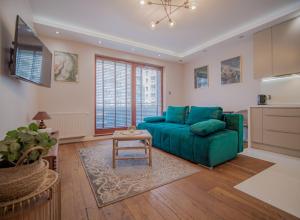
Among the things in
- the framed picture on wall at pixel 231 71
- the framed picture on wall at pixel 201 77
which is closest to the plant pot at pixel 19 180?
the framed picture on wall at pixel 231 71

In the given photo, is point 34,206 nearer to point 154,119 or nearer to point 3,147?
point 3,147

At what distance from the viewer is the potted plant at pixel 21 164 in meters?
0.63

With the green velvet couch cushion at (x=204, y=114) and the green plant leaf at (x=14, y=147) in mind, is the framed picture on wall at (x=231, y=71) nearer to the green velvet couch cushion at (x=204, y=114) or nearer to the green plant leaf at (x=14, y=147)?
the green velvet couch cushion at (x=204, y=114)

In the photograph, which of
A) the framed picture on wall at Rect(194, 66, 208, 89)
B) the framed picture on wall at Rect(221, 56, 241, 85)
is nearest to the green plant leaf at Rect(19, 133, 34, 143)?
the framed picture on wall at Rect(221, 56, 241, 85)

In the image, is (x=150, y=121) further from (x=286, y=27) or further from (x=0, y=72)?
(x=286, y=27)

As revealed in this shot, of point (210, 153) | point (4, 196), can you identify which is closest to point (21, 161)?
point (4, 196)

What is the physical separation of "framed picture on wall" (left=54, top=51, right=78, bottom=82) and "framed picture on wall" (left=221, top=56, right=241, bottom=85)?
4.06m

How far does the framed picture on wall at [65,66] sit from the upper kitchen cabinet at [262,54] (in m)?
4.30

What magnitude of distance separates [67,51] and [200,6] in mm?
3141

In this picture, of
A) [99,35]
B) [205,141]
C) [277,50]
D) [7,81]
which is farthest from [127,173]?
[277,50]

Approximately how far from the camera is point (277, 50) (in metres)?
2.94

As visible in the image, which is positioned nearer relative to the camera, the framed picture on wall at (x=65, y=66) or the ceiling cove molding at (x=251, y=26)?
the ceiling cove molding at (x=251, y=26)

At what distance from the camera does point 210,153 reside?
2.11 metres

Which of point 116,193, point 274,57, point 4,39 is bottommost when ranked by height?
point 116,193
